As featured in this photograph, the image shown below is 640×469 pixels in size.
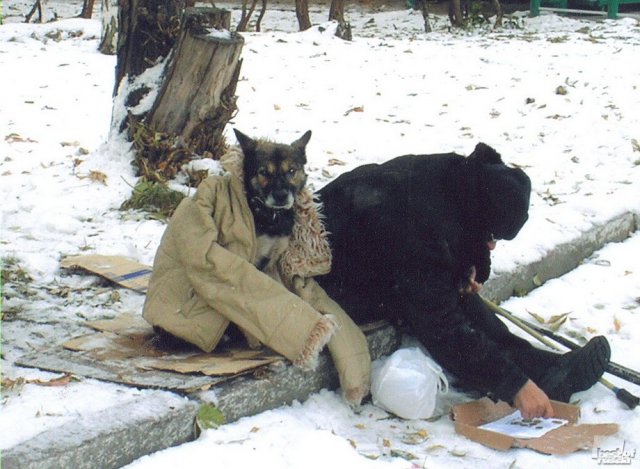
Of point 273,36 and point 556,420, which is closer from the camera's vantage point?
point 556,420

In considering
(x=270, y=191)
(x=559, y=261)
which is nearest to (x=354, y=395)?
(x=270, y=191)

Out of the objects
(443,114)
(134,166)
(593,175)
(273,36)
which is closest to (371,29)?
(273,36)

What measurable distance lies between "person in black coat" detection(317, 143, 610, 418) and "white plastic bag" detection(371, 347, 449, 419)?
0.10m

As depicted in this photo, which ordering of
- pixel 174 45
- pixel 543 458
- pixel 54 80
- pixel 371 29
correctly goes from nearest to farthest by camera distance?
pixel 543 458, pixel 174 45, pixel 54 80, pixel 371 29

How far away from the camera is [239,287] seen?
374 centimetres

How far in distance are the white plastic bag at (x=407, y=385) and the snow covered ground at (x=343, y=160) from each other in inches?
2.9

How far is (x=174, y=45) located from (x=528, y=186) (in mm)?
3238

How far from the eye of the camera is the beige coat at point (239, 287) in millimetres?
3750

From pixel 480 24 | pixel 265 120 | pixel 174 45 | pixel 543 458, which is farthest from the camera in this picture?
pixel 480 24

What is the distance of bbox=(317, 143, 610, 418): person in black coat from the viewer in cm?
384

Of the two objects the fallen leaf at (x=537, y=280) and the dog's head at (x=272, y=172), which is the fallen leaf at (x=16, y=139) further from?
the fallen leaf at (x=537, y=280)

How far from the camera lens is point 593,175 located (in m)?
7.16

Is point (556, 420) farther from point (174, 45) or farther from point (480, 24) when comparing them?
point (480, 24)

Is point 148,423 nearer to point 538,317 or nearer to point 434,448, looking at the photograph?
point 434,448
